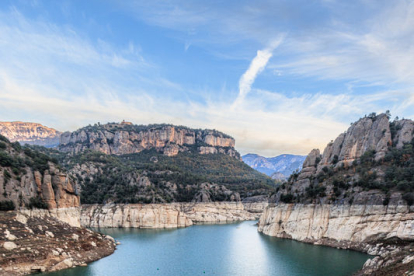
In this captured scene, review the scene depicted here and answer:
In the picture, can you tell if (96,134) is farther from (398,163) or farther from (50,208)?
(398,163)

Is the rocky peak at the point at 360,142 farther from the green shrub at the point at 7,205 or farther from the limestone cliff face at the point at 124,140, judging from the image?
the limestone cliff face at the point at 124,140

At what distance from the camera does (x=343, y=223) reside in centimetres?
Answer: 5225

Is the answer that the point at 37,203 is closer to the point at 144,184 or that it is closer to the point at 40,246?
the point at 40,246

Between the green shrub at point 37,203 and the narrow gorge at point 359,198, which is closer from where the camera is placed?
the narrow gorge at point 359,198

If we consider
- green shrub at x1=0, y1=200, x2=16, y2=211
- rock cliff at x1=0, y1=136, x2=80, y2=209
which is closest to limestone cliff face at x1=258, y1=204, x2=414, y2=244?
rock cliff at x1=0, y1=136, x2=80, y2=209

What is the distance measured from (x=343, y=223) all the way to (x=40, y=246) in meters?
43.9

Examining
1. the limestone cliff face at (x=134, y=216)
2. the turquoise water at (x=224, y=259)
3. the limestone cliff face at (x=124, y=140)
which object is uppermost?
the limestone cliff face at (x=124, y=140)

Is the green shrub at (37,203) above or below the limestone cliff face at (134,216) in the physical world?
above

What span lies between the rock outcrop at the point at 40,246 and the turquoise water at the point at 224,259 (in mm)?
1660

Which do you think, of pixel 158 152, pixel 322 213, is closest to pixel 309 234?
pixel 322 213

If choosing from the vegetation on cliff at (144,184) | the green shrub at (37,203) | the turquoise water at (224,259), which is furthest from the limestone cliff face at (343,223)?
the vegetation on cliff at (144,184)

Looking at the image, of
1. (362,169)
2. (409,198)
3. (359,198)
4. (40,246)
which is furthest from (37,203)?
(362,169)

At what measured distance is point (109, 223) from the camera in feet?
295

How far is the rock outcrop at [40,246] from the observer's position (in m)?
34.7
